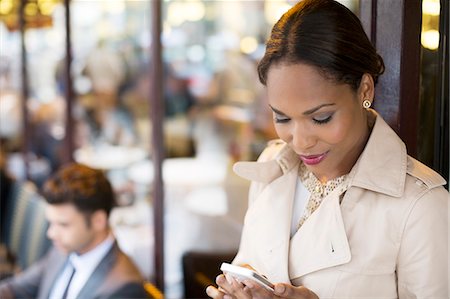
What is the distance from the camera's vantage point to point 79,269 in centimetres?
260

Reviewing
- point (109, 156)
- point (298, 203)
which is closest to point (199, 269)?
point (109, 156)

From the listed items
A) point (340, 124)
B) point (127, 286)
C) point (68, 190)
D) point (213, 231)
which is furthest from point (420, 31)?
point (213, 231)

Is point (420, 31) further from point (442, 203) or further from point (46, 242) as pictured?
point (46, 242)

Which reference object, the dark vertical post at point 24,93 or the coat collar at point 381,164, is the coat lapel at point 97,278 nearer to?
the coat collar at point 381,164

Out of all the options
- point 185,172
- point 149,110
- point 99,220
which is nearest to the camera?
point 99,220

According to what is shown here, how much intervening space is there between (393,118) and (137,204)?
287 centimetres

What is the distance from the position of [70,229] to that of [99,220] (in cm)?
11

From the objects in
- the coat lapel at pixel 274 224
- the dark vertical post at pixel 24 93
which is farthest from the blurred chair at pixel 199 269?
the dark vertical post at pixel 24 93

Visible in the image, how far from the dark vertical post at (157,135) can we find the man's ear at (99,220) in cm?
A: 81

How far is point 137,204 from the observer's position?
4.24 metres

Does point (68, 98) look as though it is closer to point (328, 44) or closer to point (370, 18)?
point (370, 18)

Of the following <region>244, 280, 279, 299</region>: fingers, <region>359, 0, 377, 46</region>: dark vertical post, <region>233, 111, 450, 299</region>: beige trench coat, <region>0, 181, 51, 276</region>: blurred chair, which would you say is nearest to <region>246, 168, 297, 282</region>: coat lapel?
<region>233, 111, 450, 299</region>: beige trench coat

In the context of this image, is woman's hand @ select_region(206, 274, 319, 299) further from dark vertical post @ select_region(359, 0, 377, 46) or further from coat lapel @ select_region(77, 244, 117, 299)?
coat lapel @ select_region(77, 244, 117, 299)

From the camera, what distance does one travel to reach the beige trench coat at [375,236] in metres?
1.22
